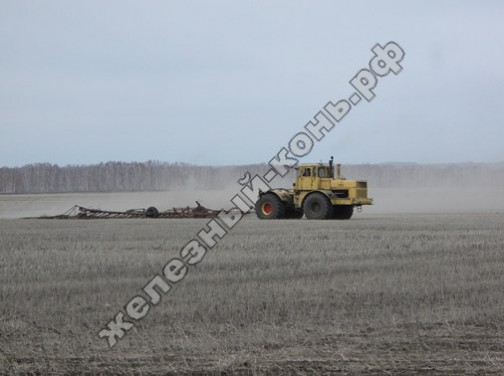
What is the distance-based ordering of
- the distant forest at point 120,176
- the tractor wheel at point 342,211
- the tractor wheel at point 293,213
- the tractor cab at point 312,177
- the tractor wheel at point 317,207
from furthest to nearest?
1. the distant forest at point 120,176
2. the tractor wheel at point 293,213
3. the tractor wheel at point 342,211
4. the tractor cab at point 312,177
5. the tractor wheel at point 317,207

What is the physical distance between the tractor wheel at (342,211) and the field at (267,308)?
11.8 meters

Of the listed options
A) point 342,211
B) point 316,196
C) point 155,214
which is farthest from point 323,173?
point 155,214

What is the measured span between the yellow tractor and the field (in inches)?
400

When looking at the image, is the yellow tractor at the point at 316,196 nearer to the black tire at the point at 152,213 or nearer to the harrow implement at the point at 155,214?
the harrow implement at the point at 155,214

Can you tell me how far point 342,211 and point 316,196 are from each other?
223cm

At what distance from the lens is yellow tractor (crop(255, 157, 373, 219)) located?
3141cm

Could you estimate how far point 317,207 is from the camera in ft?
104

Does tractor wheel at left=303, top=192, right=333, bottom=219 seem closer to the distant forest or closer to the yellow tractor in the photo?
the yellow tractor

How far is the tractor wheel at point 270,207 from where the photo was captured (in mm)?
32625

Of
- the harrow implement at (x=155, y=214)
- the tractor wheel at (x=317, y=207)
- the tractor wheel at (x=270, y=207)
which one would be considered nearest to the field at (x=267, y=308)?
the tractor wheel at (x=317, y=207)

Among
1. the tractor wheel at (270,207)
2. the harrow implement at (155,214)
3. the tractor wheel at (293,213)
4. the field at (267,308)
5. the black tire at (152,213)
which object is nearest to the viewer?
the field at (267,308)

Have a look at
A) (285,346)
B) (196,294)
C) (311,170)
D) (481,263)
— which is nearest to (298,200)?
(311,170)

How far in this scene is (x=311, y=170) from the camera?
105ft

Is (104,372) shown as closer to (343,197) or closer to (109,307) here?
(109,307)
